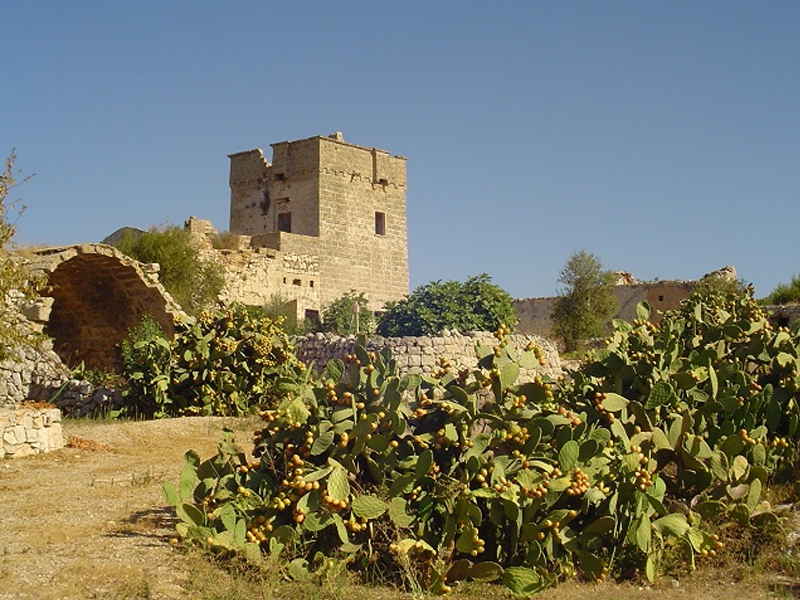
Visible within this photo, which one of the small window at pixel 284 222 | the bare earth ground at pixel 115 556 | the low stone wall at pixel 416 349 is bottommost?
the bare earth ground at pixel 115 556

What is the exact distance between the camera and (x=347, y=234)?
3142 cm

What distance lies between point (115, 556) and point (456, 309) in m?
13.6

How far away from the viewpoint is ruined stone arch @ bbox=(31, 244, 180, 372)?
1525 centimetres

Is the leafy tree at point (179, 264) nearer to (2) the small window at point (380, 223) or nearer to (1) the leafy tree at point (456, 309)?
(1) the leafy tree at point (456, 309)

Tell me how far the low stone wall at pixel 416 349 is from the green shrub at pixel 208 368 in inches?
83.8

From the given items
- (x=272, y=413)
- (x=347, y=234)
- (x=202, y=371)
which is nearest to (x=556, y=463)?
(x=272, y=413)

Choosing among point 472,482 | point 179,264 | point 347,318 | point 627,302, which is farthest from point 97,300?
point 627,302

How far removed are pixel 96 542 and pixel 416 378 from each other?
2.21 meters

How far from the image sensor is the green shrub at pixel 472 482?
5.18 metres

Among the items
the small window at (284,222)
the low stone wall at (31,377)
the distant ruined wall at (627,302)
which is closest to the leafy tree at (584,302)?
the distant ruined wall at (627,302)

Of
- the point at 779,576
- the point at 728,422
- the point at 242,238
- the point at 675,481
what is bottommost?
the point at 779,576

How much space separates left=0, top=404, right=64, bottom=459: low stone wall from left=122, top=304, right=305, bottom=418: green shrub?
9.09ft

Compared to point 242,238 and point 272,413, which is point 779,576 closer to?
point 272,413

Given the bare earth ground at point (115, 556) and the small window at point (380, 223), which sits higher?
the small window at point (380, 223)
